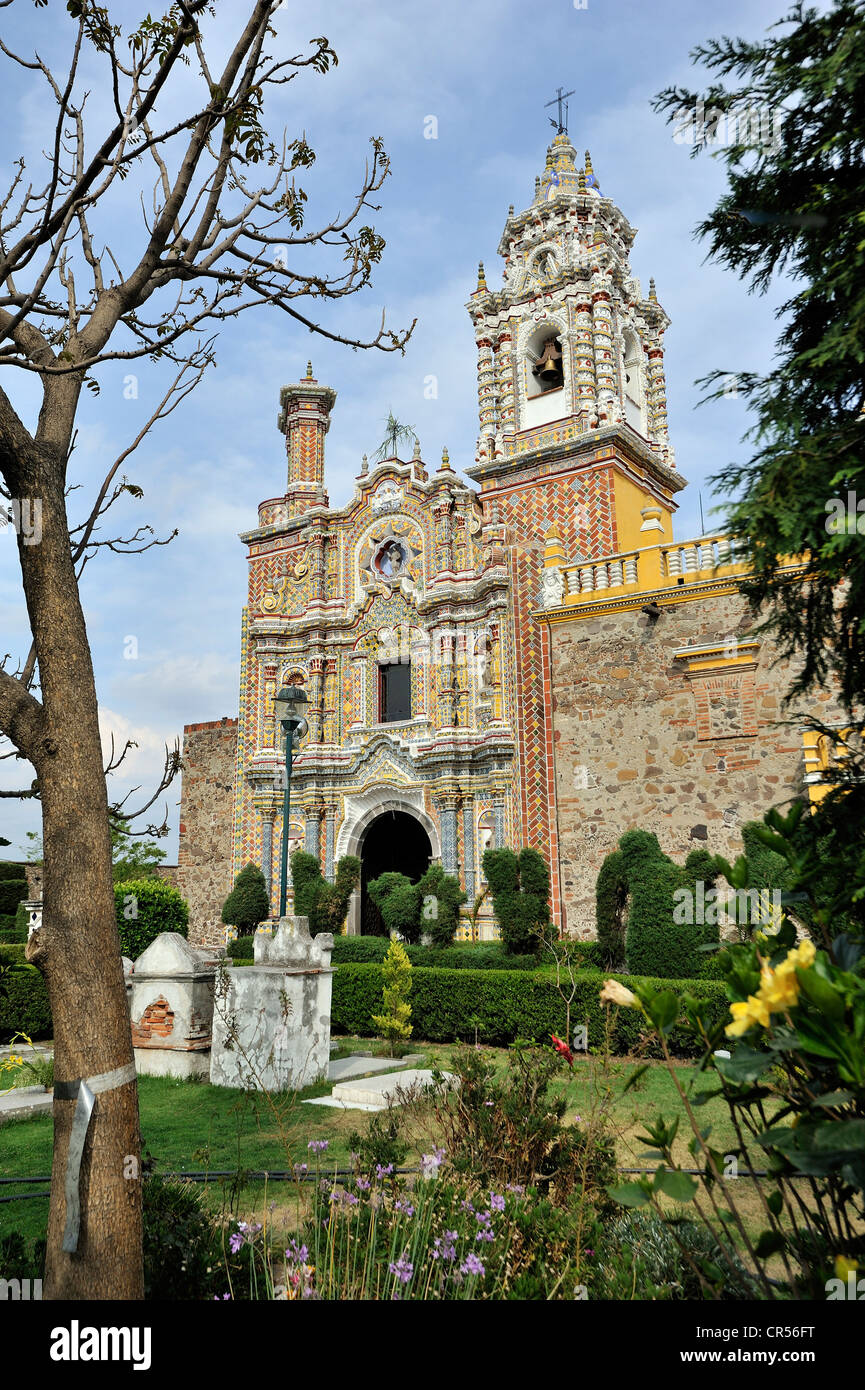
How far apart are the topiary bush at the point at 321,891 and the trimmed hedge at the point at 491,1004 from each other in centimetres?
A: 315

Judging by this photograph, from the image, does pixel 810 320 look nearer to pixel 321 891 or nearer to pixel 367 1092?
pixel 367 1092

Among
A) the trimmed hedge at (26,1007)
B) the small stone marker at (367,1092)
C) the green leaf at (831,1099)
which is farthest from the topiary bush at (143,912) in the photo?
the green leaf at (831,1099)

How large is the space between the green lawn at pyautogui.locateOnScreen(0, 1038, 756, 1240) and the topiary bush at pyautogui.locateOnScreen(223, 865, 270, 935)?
387 inches

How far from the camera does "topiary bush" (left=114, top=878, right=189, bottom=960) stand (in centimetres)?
1559

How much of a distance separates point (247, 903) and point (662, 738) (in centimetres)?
Answer: 972

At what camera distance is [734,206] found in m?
3.56

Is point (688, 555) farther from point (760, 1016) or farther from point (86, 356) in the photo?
point (760, 1016)

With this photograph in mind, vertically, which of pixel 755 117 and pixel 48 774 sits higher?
pixel 755 117

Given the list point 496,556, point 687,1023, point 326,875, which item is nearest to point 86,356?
point 687,1023

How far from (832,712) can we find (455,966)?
653cm

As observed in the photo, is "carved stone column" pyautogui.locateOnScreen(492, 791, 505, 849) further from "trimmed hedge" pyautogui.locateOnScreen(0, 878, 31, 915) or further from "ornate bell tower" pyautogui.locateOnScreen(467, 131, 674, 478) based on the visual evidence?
"trimmed hedge" pyautogui.locateOnScreen(0, 878, 31, 915)

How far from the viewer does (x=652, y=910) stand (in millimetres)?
10734

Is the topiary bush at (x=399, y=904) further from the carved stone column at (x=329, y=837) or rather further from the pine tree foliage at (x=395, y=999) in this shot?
the carved stone column at (x=329, y=837)

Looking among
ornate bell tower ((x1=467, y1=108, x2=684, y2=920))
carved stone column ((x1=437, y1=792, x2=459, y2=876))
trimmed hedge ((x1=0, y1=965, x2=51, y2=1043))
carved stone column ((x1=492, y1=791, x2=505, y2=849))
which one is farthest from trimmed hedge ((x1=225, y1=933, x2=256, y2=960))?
ornate bell tower ((x1=467, y1=108, x2=684, y2=920))
